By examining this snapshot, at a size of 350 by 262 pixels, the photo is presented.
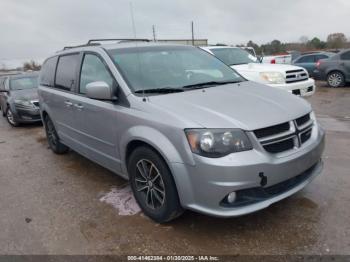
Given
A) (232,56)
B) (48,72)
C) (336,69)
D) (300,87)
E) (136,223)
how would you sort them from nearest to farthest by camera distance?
(136,223) → (48,72) → (300,87) → (232,56) → (336,69)

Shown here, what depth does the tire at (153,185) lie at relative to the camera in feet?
10.2

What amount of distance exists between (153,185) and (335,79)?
12.5m

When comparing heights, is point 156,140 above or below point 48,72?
below

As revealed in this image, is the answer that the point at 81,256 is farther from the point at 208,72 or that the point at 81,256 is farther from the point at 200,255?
the point at 208,72

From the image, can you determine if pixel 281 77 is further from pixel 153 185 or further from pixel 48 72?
pixel 153 185

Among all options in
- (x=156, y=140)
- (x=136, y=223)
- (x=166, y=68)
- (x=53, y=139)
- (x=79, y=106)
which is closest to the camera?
(x=156, y=140)

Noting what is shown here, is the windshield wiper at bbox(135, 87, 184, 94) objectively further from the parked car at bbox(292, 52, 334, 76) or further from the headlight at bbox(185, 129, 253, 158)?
the parked car at bbox(292, 52, 334, 76)

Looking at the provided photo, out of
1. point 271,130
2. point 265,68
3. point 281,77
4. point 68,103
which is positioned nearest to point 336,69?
point 265,68

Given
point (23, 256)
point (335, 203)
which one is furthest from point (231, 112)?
point (23, 256)

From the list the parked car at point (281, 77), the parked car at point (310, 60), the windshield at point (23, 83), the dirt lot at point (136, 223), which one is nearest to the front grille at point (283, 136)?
the dirt lot at point (136, 223)

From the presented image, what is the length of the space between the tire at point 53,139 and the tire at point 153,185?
2.74 meters

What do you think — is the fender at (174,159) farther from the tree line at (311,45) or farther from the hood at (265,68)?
the tree line at (311,45)

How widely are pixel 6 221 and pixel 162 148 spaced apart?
2046mm

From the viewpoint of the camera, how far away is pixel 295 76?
8336 millimetres
